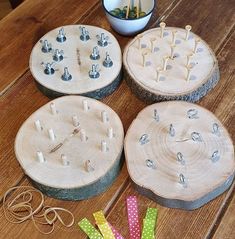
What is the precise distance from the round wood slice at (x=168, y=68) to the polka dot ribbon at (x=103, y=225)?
10.2 inches

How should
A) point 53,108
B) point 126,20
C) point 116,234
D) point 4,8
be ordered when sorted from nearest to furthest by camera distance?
point 116,234 < point 53,108 < point 126,20 < point 4,8

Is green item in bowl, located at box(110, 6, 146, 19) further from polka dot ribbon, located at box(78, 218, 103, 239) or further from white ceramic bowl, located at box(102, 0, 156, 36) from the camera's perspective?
polka dot ribbon, located at box(78, 218, 103, 239)

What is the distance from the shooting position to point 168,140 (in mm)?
786

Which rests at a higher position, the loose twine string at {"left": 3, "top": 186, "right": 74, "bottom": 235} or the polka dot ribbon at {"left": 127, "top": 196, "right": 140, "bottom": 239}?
the loose twine string at {"left": 3, "top": 186, "right": 74, "bottom": 235}

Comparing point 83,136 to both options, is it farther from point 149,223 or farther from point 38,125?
point 149,223

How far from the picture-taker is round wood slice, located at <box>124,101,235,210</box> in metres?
0.73

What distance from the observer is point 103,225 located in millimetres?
719

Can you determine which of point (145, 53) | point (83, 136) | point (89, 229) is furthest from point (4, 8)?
point (89, 229)

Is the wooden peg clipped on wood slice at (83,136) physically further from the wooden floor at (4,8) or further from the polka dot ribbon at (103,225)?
the wooden floor at (4,8)

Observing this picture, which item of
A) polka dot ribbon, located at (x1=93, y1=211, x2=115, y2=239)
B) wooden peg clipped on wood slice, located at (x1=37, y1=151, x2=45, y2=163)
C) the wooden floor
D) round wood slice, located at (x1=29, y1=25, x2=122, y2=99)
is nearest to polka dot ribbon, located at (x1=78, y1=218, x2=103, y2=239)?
polka dot ribbon, located at (x1=93, y1=211, x2=115, y2=239)

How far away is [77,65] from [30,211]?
31 cm

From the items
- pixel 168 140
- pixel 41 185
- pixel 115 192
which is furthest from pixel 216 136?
pixel 41 185

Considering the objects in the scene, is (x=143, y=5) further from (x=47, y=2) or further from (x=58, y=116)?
(x=58, y=116)

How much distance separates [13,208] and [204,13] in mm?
641
